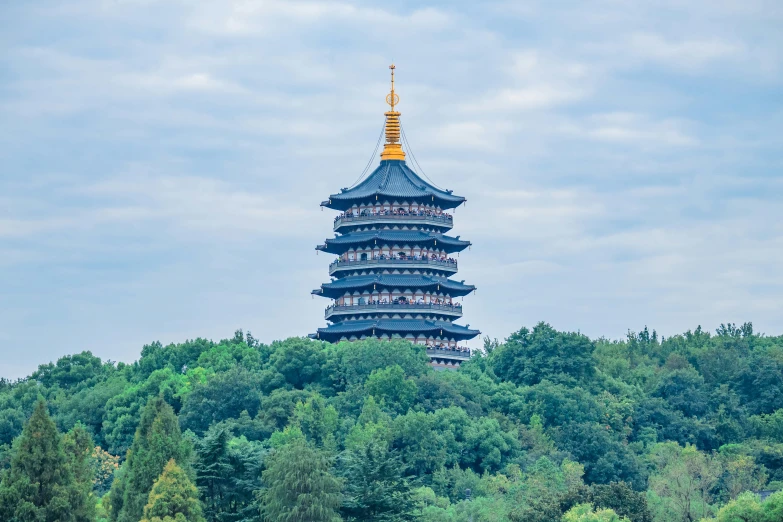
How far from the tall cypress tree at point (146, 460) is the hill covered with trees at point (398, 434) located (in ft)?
0.25

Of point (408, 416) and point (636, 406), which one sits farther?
point (636, 406)

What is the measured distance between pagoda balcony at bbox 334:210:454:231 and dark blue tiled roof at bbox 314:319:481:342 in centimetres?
514

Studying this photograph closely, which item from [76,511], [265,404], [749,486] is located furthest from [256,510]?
[749,486]

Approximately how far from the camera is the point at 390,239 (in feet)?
317

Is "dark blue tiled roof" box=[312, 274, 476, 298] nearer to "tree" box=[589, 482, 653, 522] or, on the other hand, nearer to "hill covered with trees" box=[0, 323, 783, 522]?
"hill covered with trees" box=[0, 323, 783, 522]

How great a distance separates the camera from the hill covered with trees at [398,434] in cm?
6419

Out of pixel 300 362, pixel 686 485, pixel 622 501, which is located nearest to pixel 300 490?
pixel 622 501

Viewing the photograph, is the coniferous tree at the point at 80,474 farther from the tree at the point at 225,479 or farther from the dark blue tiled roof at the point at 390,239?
the dark blue tiled roof at the point at 390,239

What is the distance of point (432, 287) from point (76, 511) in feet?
124

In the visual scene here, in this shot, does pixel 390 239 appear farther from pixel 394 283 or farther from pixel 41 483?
pixel 41 483

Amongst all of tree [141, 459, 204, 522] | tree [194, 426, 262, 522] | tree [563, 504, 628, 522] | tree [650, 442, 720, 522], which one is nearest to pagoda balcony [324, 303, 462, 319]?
tree [650, 442, 720, 522]

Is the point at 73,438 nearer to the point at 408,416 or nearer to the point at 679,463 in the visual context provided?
the point at 408,416

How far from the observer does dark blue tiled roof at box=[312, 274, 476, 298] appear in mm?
95875

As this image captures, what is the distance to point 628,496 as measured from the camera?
71.2m
